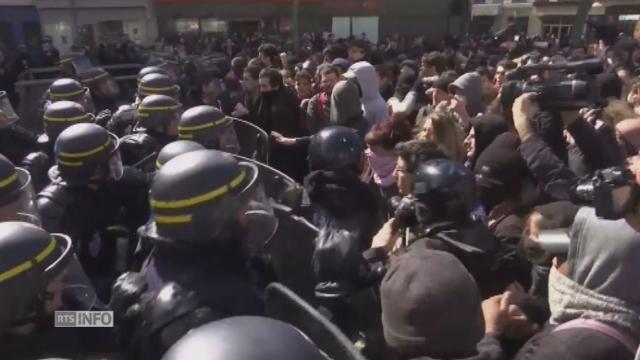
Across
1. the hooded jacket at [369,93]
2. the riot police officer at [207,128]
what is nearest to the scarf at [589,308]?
the riot police officer at [207,128]

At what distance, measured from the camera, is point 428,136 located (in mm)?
3602

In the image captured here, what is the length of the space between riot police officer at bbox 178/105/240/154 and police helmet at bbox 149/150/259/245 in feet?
5.62

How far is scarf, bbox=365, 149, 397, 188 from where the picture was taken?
401 centimetres

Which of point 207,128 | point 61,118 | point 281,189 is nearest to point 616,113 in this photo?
point 281,189

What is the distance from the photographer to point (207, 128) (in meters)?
4.06

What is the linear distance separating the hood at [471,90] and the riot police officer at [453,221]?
8.74 feet

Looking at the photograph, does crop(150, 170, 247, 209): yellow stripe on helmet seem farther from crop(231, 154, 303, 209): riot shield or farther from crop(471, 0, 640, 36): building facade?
crop(471, 0, 640, 36): building facade

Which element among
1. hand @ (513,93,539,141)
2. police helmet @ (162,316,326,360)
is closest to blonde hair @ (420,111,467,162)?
hand @ (513,93,539,141)

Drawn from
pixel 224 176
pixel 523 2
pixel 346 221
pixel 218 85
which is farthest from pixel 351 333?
pixel 523 2

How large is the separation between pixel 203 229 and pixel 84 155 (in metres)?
1.41

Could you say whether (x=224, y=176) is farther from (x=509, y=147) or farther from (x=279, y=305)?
(x=509, y=147)

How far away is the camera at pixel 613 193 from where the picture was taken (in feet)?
5.74

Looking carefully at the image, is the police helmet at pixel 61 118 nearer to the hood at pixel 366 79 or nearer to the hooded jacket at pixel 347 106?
the hooded jacket at pixel 347 106

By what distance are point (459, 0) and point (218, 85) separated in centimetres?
2429
